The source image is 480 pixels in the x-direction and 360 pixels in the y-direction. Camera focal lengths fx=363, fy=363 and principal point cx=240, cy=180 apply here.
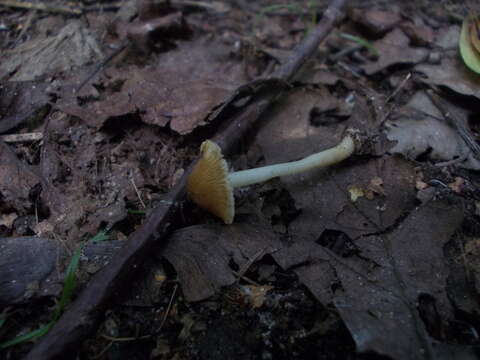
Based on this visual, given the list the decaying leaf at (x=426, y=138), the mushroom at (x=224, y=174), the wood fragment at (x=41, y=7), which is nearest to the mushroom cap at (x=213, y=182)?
the mushroom at (x=224, y=174)

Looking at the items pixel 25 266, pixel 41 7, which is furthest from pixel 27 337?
pixel 41 7

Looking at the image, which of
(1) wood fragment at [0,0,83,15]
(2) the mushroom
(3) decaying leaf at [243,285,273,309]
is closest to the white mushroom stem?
(2) the mushroom

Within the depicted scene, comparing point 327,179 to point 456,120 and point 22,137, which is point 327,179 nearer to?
point 456,120

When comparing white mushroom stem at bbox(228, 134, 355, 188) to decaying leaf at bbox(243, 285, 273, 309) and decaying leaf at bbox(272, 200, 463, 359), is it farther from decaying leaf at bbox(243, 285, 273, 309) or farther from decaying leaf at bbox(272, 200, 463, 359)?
decaying leaf at bbox(243, 285, 273, 309)

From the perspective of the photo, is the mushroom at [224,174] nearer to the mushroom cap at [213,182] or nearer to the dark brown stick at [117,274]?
the mushroom cap at [213,182]

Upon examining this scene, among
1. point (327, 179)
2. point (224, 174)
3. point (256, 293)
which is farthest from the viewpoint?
point (327, 179)

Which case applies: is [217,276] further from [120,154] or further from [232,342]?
[120,154]

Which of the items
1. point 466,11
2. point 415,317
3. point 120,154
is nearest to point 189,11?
point 120,154
